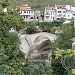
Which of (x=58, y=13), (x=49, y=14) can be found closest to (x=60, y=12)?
(x=58, y=13)

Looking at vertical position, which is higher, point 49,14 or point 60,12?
point 60,12

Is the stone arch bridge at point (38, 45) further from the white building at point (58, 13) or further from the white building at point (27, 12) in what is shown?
the white building at point (58, 13)

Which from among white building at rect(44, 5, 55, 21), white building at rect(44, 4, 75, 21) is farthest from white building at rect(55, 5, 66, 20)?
white building at rect(44, 5, 55, 21)

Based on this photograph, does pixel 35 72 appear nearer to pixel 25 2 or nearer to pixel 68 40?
pixel 68 40

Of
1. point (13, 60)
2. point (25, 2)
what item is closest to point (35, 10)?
point (25, 2)

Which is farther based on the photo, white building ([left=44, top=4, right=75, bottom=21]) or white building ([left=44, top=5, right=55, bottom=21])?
white building ([left=44, top=5, right=55, bottom=21])

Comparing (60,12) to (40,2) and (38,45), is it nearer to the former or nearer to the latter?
(40,2)

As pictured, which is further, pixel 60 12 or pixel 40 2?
pixel 40 2

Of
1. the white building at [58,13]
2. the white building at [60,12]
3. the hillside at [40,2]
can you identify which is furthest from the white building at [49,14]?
the hillside at [40,2]

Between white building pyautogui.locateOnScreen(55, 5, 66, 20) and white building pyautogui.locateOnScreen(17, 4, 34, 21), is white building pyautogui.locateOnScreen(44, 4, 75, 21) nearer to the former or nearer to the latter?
white building pyautogui.locateOnScreen(55, 5, 66, 20)

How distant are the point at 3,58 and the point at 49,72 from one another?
3.93 m

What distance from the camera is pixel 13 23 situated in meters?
14.4

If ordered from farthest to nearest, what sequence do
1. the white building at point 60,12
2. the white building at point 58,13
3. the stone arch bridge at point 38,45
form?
the white building at point 60,12, the white building at point 58,13, the stone arch bridge at point 38,45

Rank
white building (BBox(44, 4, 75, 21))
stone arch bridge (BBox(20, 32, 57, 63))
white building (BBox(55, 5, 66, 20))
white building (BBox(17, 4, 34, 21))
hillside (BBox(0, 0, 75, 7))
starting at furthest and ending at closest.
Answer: hillside (BBox(0, 0, 75, 7)) → white building (BBox(55, 5, 66, 20)) → white building (BBox(44, 4, 75, 21)) → white building (BBox(17, 4, 34, 21)) → stone arch bridge (BBox(20, 32, 57, 63))
